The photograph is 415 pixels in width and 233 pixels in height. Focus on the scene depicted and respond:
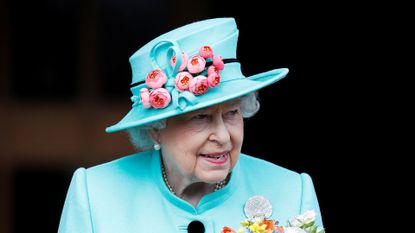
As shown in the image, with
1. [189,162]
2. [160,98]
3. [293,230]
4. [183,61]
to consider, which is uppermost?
[183,61]

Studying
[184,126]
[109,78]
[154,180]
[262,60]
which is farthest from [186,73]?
[109,78]

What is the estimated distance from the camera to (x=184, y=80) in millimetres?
3936

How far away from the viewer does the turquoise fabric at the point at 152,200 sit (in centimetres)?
409

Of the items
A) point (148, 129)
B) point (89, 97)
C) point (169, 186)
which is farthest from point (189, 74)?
point (89, 97)

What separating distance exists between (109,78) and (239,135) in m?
2.97

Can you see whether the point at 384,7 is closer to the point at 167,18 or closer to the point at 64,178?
the point at 167,18

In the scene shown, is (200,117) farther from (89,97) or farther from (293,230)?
(89,97)

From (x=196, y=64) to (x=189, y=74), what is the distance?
0.04 meters

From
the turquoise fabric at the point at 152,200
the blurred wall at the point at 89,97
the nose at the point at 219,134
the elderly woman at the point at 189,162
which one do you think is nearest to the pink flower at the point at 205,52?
the elderly woman at the point at 189,162

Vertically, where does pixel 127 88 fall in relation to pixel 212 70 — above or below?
above

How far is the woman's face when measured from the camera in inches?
155

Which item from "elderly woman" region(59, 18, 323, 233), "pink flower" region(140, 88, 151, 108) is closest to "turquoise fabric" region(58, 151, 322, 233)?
"elderly woman" region(59, 18, 323, 233)

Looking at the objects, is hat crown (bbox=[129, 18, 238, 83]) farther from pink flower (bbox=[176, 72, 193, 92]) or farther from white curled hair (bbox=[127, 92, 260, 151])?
white curled hair (bbox=[127, 92, 260, 151])

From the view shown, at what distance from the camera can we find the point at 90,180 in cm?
416
